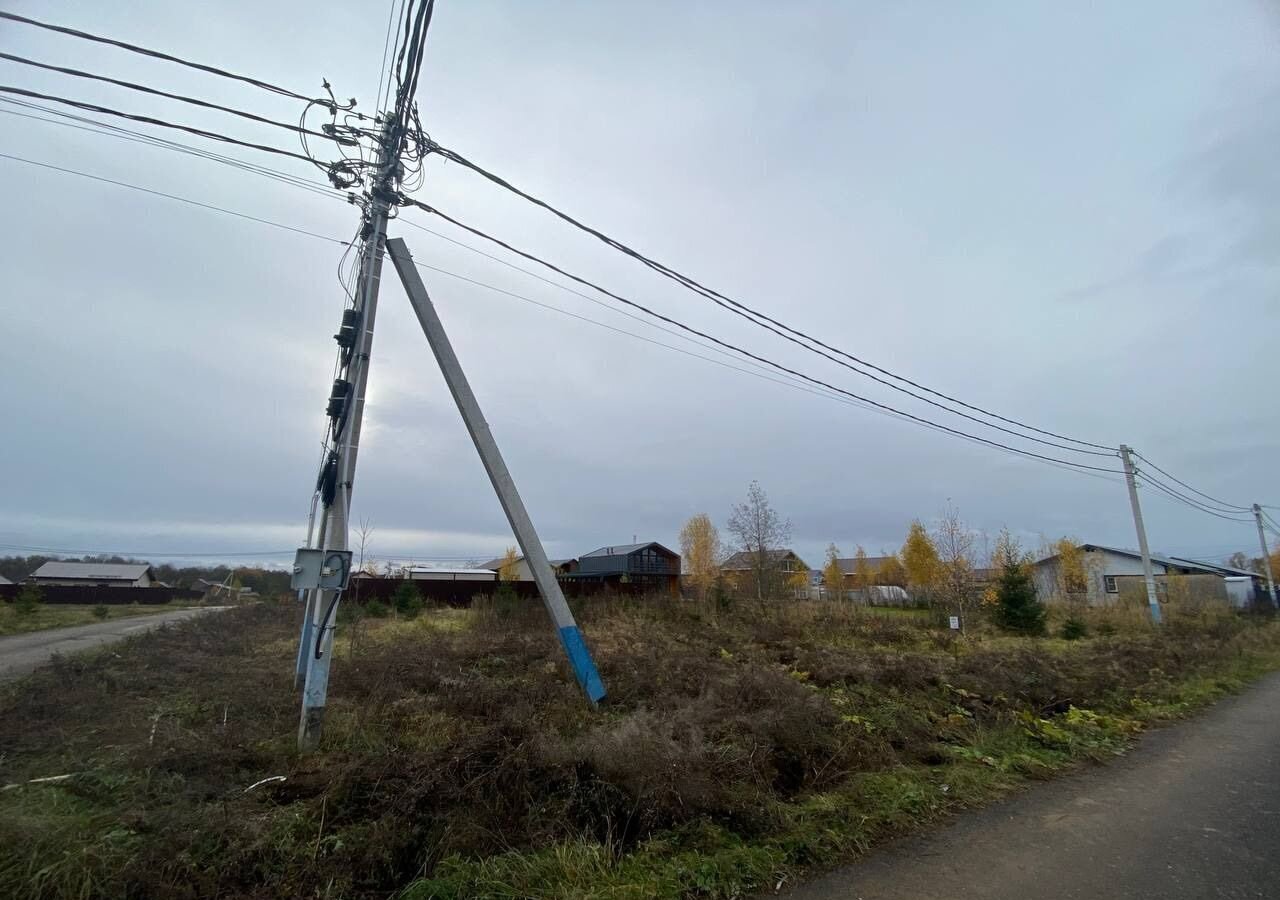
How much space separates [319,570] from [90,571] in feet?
254

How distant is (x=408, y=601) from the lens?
22.4 m

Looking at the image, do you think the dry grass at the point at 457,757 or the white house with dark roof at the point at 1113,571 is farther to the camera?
the white house with dark roof at the point at 1113,571

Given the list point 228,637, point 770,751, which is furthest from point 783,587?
point 770,751

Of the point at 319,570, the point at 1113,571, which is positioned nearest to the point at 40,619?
the point at 319,570

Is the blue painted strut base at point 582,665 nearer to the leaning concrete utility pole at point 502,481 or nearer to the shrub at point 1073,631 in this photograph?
the leaning concrete utility pole at point 502,481

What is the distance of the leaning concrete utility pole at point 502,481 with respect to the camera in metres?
7.79

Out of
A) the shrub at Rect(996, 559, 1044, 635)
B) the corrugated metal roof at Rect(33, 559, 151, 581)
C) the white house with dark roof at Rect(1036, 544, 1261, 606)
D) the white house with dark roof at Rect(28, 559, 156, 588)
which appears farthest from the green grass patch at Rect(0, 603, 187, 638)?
the white house with dark roof at Rect(1036, 544, 1261, 606)

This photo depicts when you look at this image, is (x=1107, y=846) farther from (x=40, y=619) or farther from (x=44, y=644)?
(x=40, y=619)

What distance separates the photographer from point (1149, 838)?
4.28 metres

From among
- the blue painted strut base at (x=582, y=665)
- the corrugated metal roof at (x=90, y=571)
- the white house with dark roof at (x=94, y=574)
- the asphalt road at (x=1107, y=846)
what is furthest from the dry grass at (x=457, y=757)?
the corrugated metal roof at (x=90, y=571)

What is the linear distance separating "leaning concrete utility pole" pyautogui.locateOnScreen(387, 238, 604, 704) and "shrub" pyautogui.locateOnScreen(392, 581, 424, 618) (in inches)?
602

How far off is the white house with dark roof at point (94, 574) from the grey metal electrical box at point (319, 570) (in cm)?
6847

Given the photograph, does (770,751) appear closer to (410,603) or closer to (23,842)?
(23,842)

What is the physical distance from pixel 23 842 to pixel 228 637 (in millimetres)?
14301
